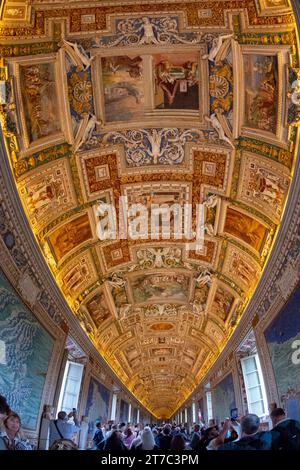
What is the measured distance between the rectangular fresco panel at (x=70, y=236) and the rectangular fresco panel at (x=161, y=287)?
15.8 feet

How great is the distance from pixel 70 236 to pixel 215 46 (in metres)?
7.79

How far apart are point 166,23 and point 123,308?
1385cm

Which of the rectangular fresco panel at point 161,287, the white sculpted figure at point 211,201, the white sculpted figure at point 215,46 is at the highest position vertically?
the white sculpted figure at point 215,46

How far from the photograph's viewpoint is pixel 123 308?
20094mm

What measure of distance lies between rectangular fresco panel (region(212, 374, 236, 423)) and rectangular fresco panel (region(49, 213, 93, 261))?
10.4m

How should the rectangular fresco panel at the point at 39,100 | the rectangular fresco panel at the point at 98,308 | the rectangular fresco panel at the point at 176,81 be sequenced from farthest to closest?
1. the rectangular fresco panel at the point at 98,308
2. the rectangular fresco panel at the point at 176,81
3. the rectangular fresco panel at the point at 39,100

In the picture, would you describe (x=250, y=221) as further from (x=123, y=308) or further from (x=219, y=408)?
(x=219, y=408)

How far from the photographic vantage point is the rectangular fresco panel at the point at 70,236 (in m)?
13.6

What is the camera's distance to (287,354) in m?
11.2

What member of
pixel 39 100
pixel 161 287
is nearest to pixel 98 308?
pixel 161 287

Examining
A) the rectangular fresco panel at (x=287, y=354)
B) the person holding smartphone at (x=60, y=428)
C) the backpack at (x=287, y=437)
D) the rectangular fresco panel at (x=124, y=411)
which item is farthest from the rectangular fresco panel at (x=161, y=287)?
the backpack at (x=287, y=437)

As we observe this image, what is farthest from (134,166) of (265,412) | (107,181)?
(265,412)

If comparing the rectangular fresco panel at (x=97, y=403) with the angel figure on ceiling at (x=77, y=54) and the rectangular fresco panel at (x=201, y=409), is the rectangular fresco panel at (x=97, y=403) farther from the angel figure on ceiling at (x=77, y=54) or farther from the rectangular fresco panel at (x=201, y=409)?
the angel figure on ceiling at (x=77, y=54)

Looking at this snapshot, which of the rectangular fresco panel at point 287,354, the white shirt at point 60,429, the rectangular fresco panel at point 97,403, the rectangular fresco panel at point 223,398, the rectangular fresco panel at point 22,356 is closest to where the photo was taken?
the rectangular fresco panel at point 22,356
